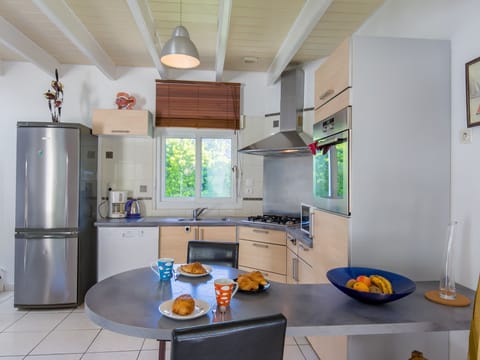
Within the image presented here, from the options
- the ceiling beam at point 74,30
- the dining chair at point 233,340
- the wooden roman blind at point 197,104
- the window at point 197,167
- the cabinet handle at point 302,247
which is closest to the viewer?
the dining chair at point 233,340

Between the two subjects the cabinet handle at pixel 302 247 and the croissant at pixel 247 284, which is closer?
the croissant at pixel 247 284

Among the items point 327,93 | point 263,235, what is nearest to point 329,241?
point 327,93

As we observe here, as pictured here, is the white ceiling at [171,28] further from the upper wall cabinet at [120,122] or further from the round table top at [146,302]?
the round table top at [146,302]

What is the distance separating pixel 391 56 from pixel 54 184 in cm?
318

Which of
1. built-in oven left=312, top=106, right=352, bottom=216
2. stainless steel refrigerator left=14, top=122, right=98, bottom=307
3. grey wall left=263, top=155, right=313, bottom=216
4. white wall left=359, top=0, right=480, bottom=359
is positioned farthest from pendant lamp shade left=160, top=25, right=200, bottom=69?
grey wall left=263, top=155, right=313, bottom=216

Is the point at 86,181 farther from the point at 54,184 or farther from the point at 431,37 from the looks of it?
the point at 431,37

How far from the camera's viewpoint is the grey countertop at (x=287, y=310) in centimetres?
111

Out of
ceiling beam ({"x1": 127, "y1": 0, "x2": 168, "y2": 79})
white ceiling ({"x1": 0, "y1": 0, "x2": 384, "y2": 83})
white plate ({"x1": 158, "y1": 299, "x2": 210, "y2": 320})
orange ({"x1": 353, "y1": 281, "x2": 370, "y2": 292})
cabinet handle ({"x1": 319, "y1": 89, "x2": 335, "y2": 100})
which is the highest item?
white ceiling ({"x1": 0, "y1": 0, "x2": 384, "y2": 83})

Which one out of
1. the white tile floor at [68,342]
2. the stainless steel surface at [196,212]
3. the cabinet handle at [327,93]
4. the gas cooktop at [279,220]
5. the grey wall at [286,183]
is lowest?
the white tile floor at [68,342]

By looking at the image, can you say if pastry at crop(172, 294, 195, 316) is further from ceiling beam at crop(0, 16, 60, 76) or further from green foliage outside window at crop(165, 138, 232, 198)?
ceiling beam at crop(0, 16, 60, 76)

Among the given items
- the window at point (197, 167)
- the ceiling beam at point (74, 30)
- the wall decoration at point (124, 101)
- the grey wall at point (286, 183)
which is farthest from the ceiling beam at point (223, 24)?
the grey wall at point (286, 183)

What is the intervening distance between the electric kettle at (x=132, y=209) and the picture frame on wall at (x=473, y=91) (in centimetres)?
335

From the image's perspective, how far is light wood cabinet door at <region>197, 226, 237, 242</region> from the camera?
3.51 m

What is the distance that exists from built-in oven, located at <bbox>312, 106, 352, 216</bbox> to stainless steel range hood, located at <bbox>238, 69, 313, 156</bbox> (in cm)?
112
